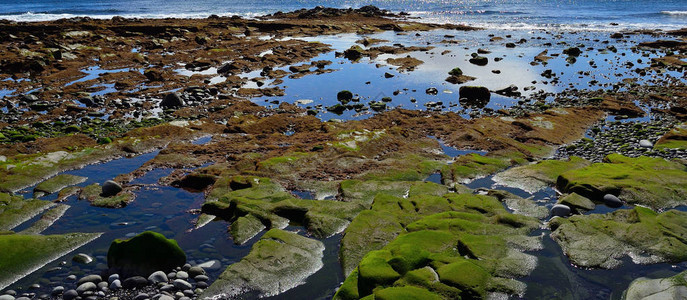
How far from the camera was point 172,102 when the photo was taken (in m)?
25.7

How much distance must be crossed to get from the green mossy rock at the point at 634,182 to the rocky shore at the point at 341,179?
7 cm

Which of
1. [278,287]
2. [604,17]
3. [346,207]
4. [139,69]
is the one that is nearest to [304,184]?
[346,207]

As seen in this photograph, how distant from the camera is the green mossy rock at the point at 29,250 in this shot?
10070 mm

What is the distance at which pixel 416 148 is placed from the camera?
61.2ft

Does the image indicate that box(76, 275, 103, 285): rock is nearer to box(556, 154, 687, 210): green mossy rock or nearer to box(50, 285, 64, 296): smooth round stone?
box(50, 285, 64, 296): smooth round stone

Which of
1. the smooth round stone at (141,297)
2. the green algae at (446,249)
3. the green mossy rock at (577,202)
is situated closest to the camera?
the green algae at (446,249)

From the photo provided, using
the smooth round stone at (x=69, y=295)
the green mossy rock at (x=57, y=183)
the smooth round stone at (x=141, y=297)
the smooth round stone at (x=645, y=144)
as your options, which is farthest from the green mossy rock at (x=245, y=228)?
the smooth round stone at (x=645, y=144)

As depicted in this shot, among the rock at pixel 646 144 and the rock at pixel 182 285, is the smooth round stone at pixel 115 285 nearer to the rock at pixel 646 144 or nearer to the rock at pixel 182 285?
the rock at pixel 182 285

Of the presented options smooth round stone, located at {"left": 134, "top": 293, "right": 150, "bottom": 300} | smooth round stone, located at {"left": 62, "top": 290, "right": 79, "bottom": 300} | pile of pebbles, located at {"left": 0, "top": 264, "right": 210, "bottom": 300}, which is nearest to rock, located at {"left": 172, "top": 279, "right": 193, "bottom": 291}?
pile of pebbles, located at {"left": 0, "top": 264, "right": 210, "bottom": 300}

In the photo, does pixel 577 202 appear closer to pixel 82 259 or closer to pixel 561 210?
pixel 561 210

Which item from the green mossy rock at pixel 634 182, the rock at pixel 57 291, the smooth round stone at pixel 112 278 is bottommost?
the rock at pixel 57 291

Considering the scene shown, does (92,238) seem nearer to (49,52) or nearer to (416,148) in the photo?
(416,148)

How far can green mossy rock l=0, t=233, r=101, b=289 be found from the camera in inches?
396

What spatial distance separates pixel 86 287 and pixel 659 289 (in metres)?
11.4
